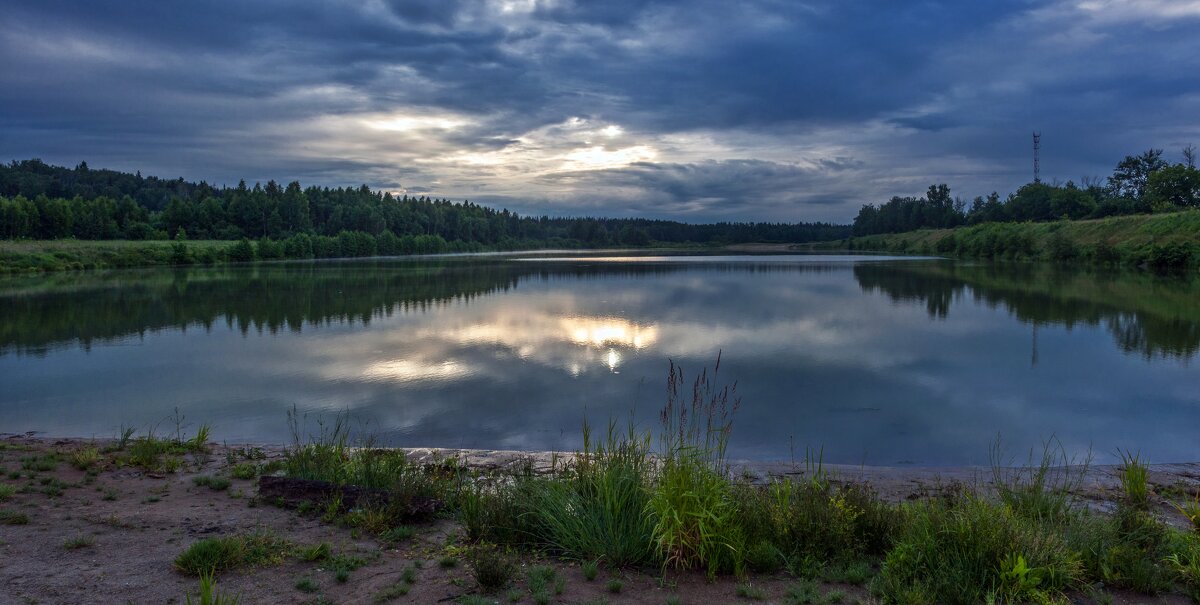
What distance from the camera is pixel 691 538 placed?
16.1ft

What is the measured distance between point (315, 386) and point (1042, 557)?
12.5 meters

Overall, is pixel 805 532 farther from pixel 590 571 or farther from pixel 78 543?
pixel 78 543

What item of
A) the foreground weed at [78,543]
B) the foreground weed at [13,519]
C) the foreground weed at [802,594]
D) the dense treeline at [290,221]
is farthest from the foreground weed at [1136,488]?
the dense treeline at [290,221]

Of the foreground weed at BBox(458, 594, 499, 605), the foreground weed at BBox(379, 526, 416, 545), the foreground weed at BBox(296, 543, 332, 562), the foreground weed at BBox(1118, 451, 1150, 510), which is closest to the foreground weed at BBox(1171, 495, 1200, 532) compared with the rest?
the foreground weed at BBox(1118, 451, 1150, 510)

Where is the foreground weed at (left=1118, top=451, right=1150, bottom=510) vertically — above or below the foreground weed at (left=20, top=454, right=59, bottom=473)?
above

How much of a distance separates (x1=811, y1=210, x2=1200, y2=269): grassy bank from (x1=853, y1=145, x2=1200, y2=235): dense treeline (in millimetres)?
10012

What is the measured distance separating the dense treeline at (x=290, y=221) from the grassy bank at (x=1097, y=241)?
86069 mm

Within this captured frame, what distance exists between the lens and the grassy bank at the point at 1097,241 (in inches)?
1734

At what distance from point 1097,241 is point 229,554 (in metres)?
67.6

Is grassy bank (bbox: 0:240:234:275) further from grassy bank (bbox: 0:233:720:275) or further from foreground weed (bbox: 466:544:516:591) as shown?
foreground weed (bbox: 466:544:516:591)

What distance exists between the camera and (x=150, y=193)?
135 meters

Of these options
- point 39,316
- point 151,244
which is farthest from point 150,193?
point 39,316

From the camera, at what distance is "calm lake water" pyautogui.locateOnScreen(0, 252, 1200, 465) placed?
33.8 ft

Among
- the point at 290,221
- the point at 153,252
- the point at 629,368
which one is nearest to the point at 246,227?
the point at 290,221
